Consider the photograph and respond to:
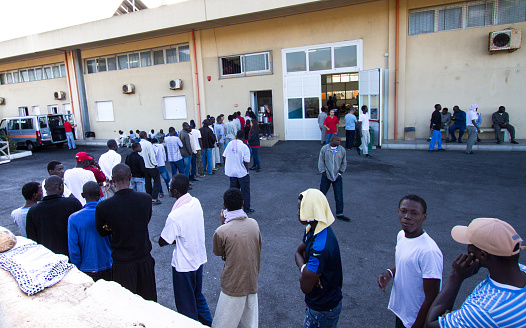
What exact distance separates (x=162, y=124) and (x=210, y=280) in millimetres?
16536

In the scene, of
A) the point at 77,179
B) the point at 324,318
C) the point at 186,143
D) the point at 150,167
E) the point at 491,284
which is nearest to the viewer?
the point at 491,284

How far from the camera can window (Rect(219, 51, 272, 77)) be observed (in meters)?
16.7

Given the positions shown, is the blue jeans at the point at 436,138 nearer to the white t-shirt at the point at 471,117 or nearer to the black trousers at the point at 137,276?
the white t-shirt at the point at 471,117

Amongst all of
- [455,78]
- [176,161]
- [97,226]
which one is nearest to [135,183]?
[176,161]

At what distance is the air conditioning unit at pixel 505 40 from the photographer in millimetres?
12367

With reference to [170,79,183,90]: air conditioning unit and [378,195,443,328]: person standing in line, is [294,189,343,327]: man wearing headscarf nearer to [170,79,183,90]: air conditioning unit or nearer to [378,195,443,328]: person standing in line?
[378,195,443,328]: person standing in line

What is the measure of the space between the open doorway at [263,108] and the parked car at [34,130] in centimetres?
1190

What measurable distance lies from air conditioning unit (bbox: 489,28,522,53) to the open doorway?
9537 mm

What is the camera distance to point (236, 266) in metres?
3.32

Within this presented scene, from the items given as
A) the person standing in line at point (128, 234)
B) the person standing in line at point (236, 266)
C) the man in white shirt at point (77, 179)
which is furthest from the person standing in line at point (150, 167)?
the person standing in line at point (236, 266)

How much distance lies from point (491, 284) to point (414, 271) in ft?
2.61

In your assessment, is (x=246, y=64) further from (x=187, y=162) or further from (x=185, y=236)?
(x=185, y=236)

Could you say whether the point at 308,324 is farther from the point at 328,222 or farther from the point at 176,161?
the point at 176,161

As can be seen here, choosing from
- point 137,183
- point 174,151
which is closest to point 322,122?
point 174,151
